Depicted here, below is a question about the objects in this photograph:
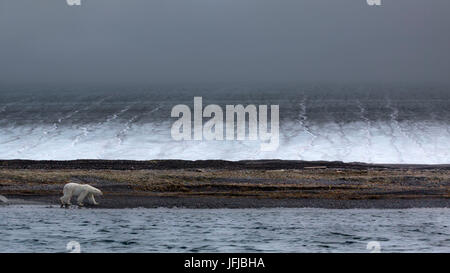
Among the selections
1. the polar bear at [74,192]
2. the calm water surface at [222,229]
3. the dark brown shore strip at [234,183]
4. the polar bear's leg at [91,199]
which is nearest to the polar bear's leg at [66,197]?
the polar bear at [74,192]

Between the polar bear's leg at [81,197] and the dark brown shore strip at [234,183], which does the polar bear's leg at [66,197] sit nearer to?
the polar bear's leg at [81,197]

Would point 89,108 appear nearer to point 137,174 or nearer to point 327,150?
point 327,150

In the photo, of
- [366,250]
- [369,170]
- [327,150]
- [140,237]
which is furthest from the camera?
[327,150]

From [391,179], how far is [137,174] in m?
13.3

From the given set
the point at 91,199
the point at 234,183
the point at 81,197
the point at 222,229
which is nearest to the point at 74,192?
the point at 81,197

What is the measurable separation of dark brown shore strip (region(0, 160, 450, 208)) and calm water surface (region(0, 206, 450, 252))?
1.59 meters

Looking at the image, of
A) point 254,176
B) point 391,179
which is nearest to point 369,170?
point 391,179

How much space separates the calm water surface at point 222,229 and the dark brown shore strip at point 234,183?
5.22 ft

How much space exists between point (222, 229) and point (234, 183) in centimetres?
992

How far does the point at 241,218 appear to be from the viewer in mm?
26875

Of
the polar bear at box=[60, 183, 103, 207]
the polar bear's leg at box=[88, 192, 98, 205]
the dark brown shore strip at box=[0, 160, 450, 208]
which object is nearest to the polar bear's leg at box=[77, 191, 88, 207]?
A: the polar bear at box=[60, 183, 103, 207]

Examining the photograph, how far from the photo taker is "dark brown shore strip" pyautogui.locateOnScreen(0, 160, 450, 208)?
30.3 metres

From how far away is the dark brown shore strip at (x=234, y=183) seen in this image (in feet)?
99.5

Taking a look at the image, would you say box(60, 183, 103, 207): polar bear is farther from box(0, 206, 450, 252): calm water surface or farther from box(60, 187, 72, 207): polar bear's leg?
box(0, 206, 450, 252): calm water surface
